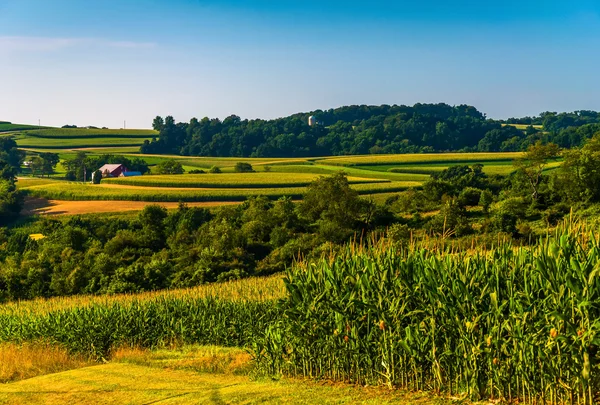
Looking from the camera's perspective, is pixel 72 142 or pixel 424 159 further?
pixel 72 142

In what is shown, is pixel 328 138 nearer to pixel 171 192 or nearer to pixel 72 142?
pixel 72 142

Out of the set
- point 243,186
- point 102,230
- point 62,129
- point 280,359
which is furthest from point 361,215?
point 62,129

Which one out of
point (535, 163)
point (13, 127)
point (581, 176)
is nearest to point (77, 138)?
point (13, 127)

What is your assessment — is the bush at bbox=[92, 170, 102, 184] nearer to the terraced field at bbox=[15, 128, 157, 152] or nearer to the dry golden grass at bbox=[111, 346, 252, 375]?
the terraced field at bbox=[15, 128, 157, 152]

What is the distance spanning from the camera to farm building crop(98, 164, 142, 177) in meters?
122

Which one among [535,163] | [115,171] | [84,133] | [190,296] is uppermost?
[84,133]

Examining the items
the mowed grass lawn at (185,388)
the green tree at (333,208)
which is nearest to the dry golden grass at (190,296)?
the mowed grass lawn at (185,388)

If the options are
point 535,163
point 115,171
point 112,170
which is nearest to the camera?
point 535,163

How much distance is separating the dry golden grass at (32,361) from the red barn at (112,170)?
103 m

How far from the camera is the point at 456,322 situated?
10.9m

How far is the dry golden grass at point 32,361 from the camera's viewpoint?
679 inches

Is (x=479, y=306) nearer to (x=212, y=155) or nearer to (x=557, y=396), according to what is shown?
(x=557, y=396)

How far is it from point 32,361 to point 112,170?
109m

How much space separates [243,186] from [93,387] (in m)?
86.0
